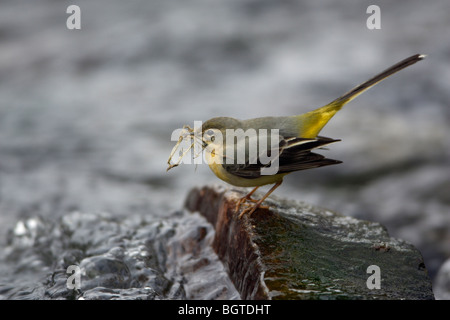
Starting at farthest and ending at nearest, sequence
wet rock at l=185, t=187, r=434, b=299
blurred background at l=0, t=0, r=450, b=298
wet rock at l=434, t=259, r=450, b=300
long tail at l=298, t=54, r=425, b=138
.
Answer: blurred background at l=0, t=0, r=450, b=298
wet rock at l=434, t=259, r=450, b=300
long tail at l=298, t=54, r=425, b=138
wet rock at l=185, t=187, r=434, b=299

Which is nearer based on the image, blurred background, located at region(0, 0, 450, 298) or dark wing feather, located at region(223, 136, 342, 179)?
dark wing feather, located at region(223, 136, 342, 179)

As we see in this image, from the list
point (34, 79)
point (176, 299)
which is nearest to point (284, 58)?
point (34, 79)

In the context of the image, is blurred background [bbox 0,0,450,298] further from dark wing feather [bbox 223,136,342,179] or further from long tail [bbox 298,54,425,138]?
long tail [bbox 298,54,425,138]

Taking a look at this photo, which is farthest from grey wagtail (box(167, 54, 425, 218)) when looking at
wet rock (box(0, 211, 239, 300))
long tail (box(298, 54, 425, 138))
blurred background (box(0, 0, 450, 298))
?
blurred background (box(0, 0, 450, 298))

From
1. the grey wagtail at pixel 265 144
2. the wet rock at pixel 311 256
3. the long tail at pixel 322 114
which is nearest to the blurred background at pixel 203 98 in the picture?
the wet rock at pixel 311 256

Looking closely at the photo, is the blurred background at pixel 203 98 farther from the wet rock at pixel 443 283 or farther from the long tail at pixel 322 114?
the long tail at pixel 322 114
